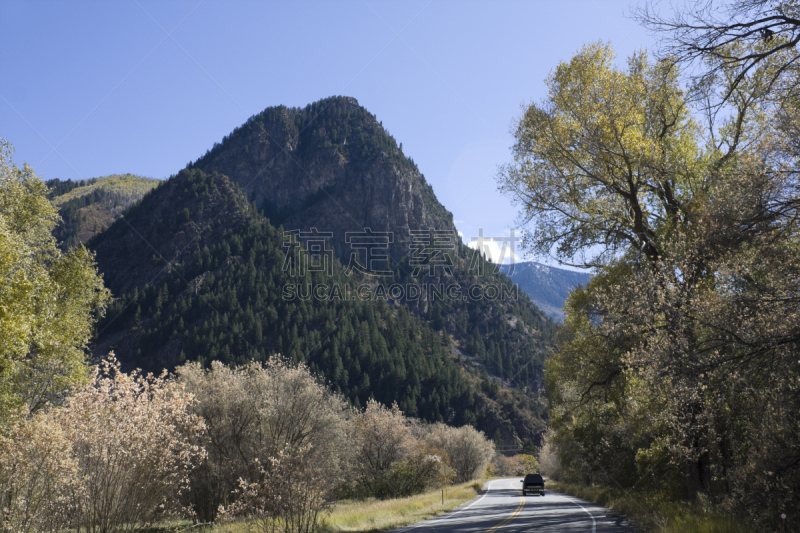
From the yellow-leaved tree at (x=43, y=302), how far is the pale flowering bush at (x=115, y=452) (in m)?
3.36

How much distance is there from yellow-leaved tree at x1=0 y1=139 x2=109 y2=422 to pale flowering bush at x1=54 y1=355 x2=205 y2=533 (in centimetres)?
336

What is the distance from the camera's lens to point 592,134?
13.5m

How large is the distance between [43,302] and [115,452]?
25.6ft

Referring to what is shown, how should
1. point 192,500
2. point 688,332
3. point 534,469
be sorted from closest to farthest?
point 688,332
point 192,500
point 534,469

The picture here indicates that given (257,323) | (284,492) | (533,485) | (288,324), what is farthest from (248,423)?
(288,324)

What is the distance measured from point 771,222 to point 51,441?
14.6 meters

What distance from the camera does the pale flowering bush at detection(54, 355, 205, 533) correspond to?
36.8ft

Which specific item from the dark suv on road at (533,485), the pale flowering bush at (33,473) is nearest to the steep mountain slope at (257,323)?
the dark suv on road at (533,485)

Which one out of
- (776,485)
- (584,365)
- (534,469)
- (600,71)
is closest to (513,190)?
(600,71)

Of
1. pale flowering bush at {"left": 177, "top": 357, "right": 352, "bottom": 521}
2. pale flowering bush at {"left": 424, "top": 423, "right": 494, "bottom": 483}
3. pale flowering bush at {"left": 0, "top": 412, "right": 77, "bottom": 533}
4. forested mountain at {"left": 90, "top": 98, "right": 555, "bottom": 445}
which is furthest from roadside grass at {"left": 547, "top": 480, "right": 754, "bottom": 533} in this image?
forested mountain at {"left": 90, "top": 98, "right": 555, "bottom": 445}

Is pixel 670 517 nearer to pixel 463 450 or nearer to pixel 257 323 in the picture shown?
pixel 463 450

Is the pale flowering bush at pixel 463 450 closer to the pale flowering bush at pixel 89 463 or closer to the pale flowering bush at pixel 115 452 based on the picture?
the pale flowering bush at pixel 115 452

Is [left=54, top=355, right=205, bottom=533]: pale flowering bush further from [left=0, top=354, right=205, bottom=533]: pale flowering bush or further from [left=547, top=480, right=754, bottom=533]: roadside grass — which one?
[left=547, top=480, right=754, bottom=533]: roadside grass

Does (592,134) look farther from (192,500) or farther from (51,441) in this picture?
(192,500)
